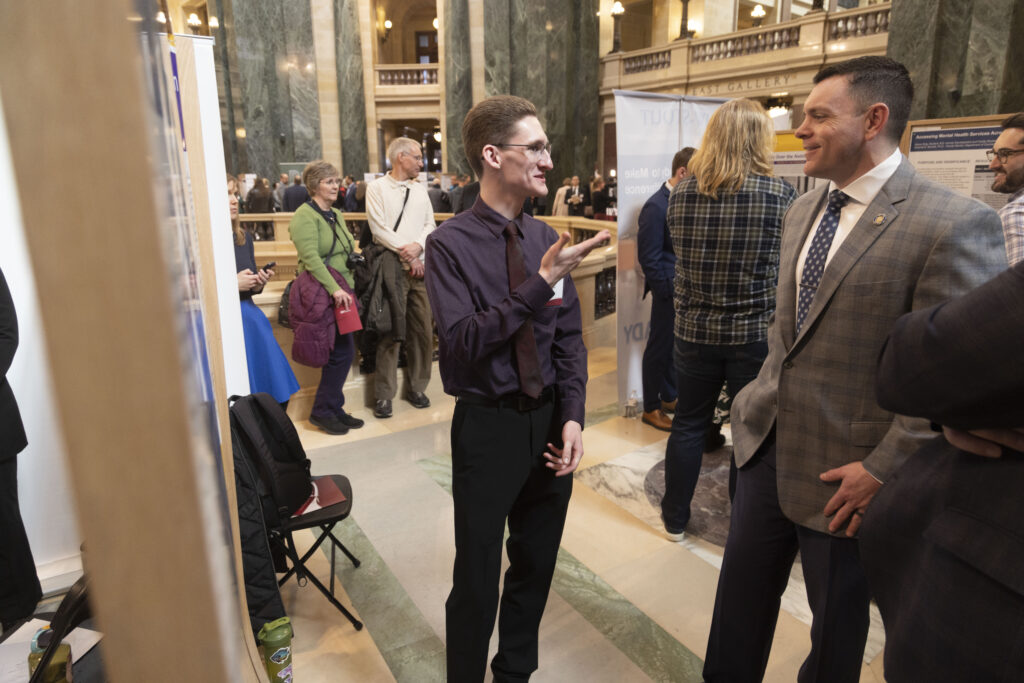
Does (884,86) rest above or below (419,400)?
above

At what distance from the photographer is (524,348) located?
1725 mm

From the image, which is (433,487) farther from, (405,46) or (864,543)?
(405,46)

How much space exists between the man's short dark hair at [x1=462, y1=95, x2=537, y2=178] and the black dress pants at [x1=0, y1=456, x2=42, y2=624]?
73.8 inches

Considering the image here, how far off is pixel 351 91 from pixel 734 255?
56.8 feet

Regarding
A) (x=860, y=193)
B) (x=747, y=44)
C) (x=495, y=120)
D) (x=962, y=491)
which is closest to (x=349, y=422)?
(x=495, y=120)

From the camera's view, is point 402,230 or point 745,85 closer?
point 402,230

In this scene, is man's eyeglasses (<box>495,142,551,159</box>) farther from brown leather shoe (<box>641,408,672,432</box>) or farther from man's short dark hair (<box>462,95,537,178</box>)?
brown leather shoe (<box>641,408,672,432</box>)

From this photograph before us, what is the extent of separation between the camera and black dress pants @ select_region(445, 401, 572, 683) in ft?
5.77

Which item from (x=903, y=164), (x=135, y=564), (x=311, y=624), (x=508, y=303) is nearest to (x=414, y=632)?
(x=311, y=624)

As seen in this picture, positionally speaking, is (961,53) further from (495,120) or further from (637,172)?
(495,120)

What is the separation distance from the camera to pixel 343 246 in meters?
4.23

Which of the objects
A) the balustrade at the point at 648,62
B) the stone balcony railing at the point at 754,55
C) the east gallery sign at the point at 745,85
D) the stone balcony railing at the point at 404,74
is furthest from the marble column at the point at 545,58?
the stone balcony railing at the point at 404,74

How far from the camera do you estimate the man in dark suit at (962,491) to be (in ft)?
2.88

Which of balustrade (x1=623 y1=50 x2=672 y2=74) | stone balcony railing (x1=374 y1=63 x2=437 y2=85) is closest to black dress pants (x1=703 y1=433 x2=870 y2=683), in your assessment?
balustrade (x1=623 y1=50 x2=672 y2=74)
